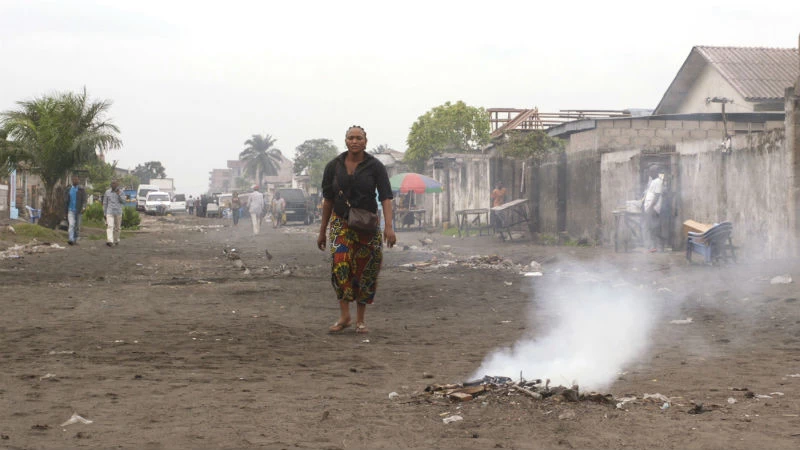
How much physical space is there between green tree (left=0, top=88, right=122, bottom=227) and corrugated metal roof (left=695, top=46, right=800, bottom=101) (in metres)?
19.9

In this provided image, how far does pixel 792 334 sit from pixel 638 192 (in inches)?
464

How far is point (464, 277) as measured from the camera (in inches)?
569

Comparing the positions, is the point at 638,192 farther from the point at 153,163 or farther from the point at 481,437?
the point at 153,163

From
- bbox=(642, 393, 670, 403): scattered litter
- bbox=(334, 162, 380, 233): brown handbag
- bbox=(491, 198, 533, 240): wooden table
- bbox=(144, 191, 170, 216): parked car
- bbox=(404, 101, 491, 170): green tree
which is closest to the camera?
bbox=(642, 393, 670, 403): scattered litter

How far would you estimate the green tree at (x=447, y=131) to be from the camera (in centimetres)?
5438

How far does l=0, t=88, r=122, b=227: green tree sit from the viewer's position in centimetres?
2953

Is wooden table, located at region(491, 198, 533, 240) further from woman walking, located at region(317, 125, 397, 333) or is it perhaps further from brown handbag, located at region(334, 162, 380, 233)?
brown handbag, located at region(334, 162, 380, 233)

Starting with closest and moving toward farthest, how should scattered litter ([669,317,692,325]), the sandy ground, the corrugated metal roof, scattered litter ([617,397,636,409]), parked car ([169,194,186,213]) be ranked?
the sandy ground < scattered litter ([617,397,636,409]) < scattered litter ([669,317,692,325]) < the corrugated metal roof < parked car ([169,194,186,213])

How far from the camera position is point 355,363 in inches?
263

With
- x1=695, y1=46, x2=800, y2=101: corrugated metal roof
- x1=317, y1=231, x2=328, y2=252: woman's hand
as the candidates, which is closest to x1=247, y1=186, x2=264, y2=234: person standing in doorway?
x1=695, y1=46, x2=800, y2=101: corrugated metal roof

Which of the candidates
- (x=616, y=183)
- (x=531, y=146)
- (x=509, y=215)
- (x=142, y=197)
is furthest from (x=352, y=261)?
(x=142, y=197)

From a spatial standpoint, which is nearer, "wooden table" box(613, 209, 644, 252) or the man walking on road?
"wooden table" box(613, 209, 644, 252)

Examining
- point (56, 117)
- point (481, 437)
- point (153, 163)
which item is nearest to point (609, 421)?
point (481, 437)

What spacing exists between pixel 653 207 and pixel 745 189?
2188 mm
